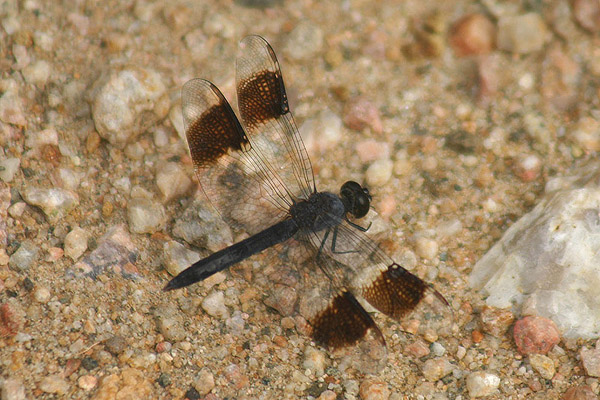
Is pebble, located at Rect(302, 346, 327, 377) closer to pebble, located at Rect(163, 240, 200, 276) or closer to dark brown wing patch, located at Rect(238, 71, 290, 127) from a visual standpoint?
pebble, located at Rect(163, 240, 200, 276)

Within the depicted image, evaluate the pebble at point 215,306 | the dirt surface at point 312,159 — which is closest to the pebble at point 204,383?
the dirt surface at point 312,159

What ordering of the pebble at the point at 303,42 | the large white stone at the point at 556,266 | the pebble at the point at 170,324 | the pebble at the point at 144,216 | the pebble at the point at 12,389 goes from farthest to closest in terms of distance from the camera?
the pebble at the point at 303,42
the pebble at the point at 144,216
the large white stone at the point at 556,266
the pebble at the point at 170,324
the pebble at the point at 12,389

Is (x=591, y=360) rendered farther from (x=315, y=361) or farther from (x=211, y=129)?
(x=211, y=129)

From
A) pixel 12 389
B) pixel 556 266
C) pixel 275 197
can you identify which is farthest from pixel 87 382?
pixel 556 266

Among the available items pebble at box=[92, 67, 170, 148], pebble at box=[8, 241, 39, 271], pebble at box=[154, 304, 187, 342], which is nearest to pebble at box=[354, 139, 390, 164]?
pebble at box=[92, 67, 170, 148]

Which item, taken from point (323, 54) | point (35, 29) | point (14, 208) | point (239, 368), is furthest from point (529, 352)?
point (35, 29)

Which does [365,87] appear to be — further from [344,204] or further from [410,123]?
[344,204]

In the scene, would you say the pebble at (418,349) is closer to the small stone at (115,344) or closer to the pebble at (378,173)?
the pebble at (378,173)
